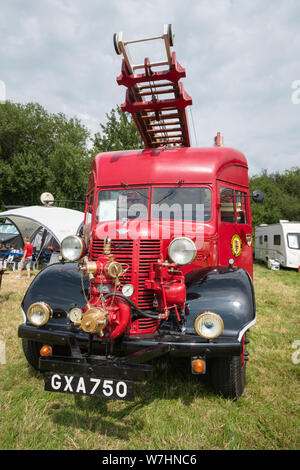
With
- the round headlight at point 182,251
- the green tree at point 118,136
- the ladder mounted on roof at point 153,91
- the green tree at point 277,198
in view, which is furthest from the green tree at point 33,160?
the round headlight at point 182,251

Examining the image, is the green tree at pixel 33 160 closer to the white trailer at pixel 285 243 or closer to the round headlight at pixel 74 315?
the white trailer at pixel 285 243

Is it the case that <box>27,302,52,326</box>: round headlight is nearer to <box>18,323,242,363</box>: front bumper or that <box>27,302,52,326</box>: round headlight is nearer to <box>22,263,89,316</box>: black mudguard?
<box>18,323,242,363</box>: front bumper

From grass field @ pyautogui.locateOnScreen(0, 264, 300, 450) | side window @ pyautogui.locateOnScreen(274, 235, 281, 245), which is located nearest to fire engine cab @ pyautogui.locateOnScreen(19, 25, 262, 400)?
grass field @ pyautogui.locateOnScreen(0, 264, 300, 450)

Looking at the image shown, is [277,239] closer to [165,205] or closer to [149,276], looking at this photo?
[165,205]

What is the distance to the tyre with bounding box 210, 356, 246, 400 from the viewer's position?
3.10 m

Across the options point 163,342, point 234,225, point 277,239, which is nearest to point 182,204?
point 234,225

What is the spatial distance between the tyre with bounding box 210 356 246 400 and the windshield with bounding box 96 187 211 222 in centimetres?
191

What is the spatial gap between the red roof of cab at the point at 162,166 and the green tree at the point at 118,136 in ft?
44.4

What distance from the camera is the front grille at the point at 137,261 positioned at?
3.20 m

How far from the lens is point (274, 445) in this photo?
8.39 feet

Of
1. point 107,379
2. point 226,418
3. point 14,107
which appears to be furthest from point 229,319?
point 14,107
